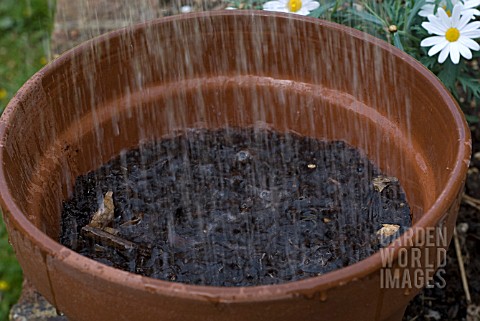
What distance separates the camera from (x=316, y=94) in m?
1.67

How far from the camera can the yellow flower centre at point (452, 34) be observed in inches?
66.4

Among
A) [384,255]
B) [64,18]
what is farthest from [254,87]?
[64,18]

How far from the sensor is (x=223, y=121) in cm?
176

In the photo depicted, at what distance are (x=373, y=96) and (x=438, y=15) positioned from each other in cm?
33

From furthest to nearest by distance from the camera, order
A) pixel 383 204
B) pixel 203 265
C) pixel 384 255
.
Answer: pixel 383 204
pixel 203 265
pixel 384 255

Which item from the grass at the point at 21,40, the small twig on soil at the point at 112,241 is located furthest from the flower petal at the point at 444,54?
the grass at the point at 21,40

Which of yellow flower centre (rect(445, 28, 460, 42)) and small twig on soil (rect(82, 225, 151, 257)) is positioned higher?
yellow flower centre (rect(445, 28, 460, 42))

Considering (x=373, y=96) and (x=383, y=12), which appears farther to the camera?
(x=383, y=12)

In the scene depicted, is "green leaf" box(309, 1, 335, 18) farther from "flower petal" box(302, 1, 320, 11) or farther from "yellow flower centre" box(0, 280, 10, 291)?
"yellow flower centre" box(0, 280, 10, 291)

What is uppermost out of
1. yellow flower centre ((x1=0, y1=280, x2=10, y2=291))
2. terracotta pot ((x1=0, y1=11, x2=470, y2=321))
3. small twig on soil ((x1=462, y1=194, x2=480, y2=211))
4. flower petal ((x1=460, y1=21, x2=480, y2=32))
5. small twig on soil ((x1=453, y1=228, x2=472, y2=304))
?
flower petal ((x1=460, y1=21, x2=480, y2=32))

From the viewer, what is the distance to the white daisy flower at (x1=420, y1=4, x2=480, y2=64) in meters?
1.67

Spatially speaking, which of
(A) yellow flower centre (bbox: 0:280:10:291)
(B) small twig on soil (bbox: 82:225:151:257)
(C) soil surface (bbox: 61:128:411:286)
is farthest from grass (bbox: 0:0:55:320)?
(B) small twig on soil (bbox: 82:225:151:257)

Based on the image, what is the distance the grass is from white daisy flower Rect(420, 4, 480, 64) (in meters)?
1.82

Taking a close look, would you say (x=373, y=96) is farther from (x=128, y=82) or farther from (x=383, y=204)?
(x=128, y=82)
